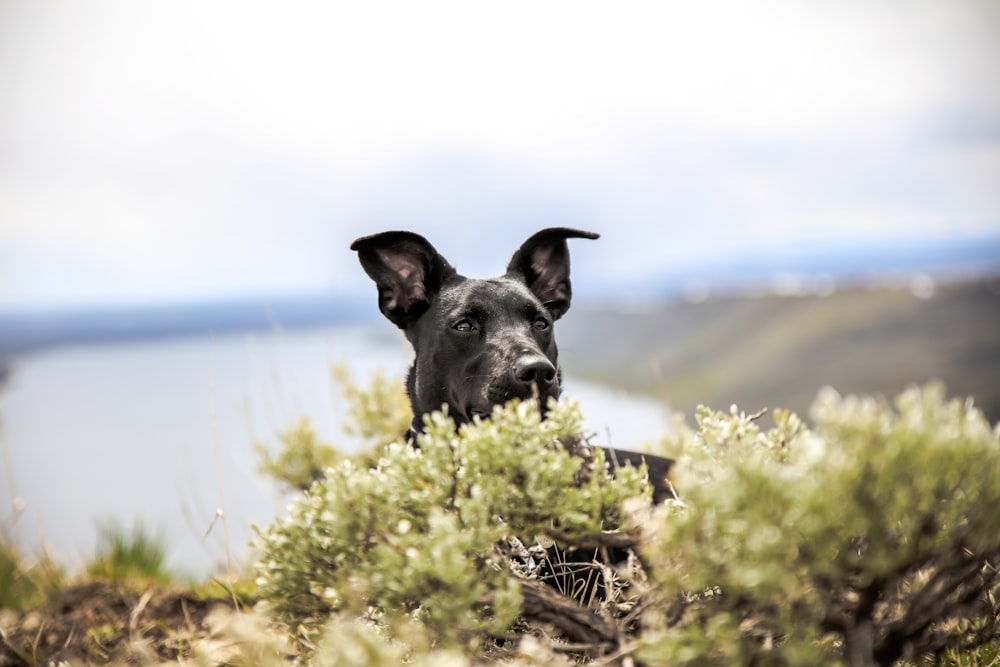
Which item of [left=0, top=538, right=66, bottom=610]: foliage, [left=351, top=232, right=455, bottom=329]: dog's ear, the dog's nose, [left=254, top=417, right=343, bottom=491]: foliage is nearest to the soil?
[left=0, top=538, right=66, bottom=610]: foliage

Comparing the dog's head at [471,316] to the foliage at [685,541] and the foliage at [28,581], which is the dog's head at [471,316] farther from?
the foliage at [28,581]

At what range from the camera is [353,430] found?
5.93 metres

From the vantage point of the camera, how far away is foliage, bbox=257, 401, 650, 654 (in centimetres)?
200

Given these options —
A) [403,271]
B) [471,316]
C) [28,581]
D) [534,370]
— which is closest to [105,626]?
[28,581]

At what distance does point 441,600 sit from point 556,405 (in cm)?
67

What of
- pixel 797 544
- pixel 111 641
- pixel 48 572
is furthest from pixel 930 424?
pixel 48 572

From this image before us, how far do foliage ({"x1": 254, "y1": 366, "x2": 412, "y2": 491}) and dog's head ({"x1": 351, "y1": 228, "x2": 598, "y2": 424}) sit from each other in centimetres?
164

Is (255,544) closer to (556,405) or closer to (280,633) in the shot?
(556,405)

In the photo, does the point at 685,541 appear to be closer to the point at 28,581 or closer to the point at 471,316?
the point at 471,316

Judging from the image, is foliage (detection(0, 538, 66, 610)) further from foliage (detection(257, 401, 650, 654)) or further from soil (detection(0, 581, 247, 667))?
foliage (detection(257, 401, 650, 654))

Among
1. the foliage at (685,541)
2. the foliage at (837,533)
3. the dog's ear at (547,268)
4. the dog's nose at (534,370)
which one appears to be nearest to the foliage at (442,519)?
the foliage at (685,541)

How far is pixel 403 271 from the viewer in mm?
4301

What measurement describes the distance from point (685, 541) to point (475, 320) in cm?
226

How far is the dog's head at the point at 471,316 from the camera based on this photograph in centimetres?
346
